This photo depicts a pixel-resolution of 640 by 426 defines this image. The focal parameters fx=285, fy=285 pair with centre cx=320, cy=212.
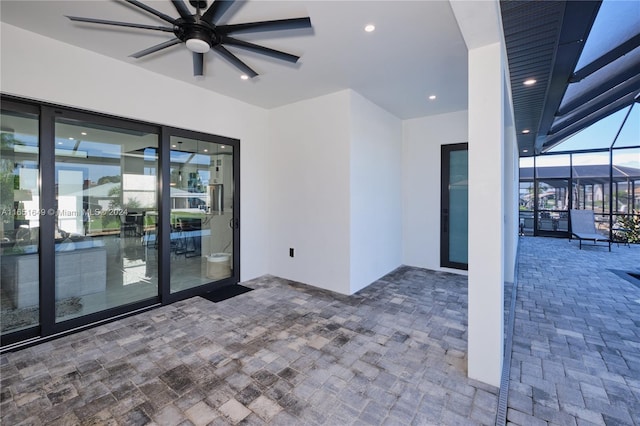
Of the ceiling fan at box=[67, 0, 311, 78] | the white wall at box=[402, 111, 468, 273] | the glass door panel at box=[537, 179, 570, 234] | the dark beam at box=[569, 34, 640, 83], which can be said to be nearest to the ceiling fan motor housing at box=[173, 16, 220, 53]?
the ceiling fan at box=[67, 0, 311, 78]

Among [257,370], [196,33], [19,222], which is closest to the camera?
[196,33]

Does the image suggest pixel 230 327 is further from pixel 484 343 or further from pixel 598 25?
pixel 598 25

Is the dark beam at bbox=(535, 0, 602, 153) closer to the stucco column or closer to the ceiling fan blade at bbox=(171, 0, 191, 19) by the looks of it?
the stucco column

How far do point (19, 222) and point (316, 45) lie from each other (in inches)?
Result: 136

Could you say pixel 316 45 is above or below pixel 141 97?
above

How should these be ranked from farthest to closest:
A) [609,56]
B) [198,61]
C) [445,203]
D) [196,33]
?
[445,203], [609,56], [198,61], [196,33]

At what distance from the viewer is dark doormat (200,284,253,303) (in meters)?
4.05

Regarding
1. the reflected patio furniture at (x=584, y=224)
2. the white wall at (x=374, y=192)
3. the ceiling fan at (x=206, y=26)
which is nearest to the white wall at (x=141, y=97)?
the ceiling fan at (x=206, y=26)

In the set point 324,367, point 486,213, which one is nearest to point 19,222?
point 324,367

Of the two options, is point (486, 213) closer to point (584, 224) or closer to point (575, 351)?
point (575, 351)

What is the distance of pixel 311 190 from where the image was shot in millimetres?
4570

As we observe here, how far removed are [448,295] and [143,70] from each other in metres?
5.04

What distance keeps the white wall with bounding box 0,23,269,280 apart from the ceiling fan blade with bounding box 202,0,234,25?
6.21 ft

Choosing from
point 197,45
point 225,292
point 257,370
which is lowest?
point 257,370
